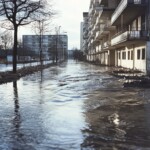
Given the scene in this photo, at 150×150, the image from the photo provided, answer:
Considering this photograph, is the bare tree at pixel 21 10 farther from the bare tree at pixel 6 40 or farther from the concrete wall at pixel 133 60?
the bare tree at pixel 6 40

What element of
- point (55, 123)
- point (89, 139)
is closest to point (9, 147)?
point (89, 139)

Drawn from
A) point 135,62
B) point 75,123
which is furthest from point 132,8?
point 75,123

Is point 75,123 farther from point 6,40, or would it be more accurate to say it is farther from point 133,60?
point 6,40

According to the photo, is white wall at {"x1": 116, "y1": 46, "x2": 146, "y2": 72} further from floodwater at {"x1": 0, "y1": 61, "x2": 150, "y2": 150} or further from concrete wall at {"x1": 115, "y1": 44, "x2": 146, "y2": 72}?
floodwater at {"x1": 0, "y1": 61, "x2": 150, "y2": 150}

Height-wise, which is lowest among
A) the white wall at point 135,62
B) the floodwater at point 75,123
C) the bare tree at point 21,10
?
the floodwater at point 75,123

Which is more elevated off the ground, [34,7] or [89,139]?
[34,7]

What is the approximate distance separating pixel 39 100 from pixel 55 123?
18.6ft

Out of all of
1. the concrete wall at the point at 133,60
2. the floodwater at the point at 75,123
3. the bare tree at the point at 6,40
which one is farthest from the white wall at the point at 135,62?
the bare tree at the point at 6,40

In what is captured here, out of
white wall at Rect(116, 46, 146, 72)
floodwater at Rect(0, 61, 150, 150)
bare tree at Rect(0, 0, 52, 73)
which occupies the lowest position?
floodwater at Rect(0, 61, 150, 150)

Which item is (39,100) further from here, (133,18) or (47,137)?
(133,18)

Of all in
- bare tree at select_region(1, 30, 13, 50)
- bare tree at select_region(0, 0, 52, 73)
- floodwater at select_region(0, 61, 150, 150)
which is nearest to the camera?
floodwater at select_region(0, 61, 150, 150)

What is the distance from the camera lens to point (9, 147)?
7.89 meters

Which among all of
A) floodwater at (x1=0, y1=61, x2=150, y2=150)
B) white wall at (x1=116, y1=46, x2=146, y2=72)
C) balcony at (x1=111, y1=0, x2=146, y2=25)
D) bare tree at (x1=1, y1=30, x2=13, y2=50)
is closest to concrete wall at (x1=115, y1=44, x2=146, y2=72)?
white wall at (x1=116, y1=46, x2=146, y2=72)

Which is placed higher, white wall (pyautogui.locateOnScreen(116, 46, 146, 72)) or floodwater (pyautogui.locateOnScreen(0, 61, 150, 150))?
white wall (pyautogui.locateOnScreen(116, 46, 146, 72))
